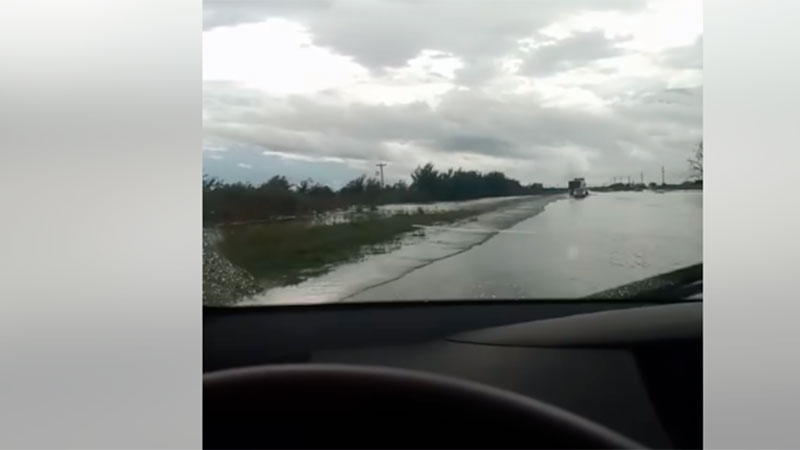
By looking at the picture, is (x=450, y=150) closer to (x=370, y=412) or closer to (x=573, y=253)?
(x=573, y=253)

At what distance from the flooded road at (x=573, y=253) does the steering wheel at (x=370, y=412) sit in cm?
18

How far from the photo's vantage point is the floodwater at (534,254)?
1.30 meters

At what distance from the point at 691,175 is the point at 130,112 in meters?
1.14

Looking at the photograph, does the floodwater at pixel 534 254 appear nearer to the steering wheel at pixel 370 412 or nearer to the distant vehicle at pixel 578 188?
the distant vehicle at pixel 578 188

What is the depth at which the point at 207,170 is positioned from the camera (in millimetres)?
1277

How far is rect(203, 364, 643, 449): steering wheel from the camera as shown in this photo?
4.27 feet

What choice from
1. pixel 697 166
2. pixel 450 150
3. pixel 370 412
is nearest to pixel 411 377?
pixel 370 412

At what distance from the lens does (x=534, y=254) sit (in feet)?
4.31

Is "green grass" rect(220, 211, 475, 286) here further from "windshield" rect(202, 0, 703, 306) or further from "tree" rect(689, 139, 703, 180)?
"tree" rect(689, 139, 703, 180)

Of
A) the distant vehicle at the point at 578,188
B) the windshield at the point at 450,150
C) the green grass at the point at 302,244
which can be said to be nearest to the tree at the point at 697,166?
the windshield at the point at 450,150

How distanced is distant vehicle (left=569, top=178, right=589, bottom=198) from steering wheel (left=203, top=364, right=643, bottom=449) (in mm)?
428

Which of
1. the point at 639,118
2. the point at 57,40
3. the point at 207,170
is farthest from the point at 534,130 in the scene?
the point at 57,40

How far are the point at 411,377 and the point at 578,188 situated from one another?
1.68 feet

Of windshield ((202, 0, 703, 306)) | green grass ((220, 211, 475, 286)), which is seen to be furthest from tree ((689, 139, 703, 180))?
green grass ((220, 211, 475, 286))
